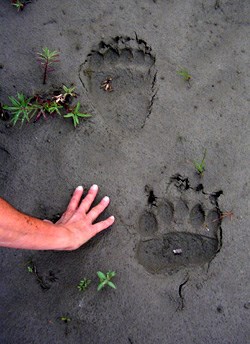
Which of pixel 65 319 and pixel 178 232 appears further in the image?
pixel 178 232

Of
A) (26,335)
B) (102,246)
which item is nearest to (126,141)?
(102,246)

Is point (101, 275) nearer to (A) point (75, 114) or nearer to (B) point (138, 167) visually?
(B) point (138, 167)

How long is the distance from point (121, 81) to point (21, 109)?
2.15 feet

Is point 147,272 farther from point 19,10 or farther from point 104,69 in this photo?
point 19,10

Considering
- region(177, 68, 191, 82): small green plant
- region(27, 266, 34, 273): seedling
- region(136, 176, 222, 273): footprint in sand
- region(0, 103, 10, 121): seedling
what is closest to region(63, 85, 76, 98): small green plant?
region(0, 103, 10, 121): seedling

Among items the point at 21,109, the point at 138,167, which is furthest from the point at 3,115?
the point at 138,167

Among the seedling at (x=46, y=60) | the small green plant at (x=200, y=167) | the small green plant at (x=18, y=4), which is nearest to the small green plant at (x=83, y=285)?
the small green plant at (x=200, y=167)

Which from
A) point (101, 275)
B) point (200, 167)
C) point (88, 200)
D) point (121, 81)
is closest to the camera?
point (101, 275)

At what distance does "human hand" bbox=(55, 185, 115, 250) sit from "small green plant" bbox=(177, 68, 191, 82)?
915 millimetres

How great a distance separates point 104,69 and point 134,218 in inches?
38.2

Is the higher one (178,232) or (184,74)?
(184,74)

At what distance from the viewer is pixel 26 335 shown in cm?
213

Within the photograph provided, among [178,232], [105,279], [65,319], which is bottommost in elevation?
[65,319]

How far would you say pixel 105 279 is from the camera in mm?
→ 2143
